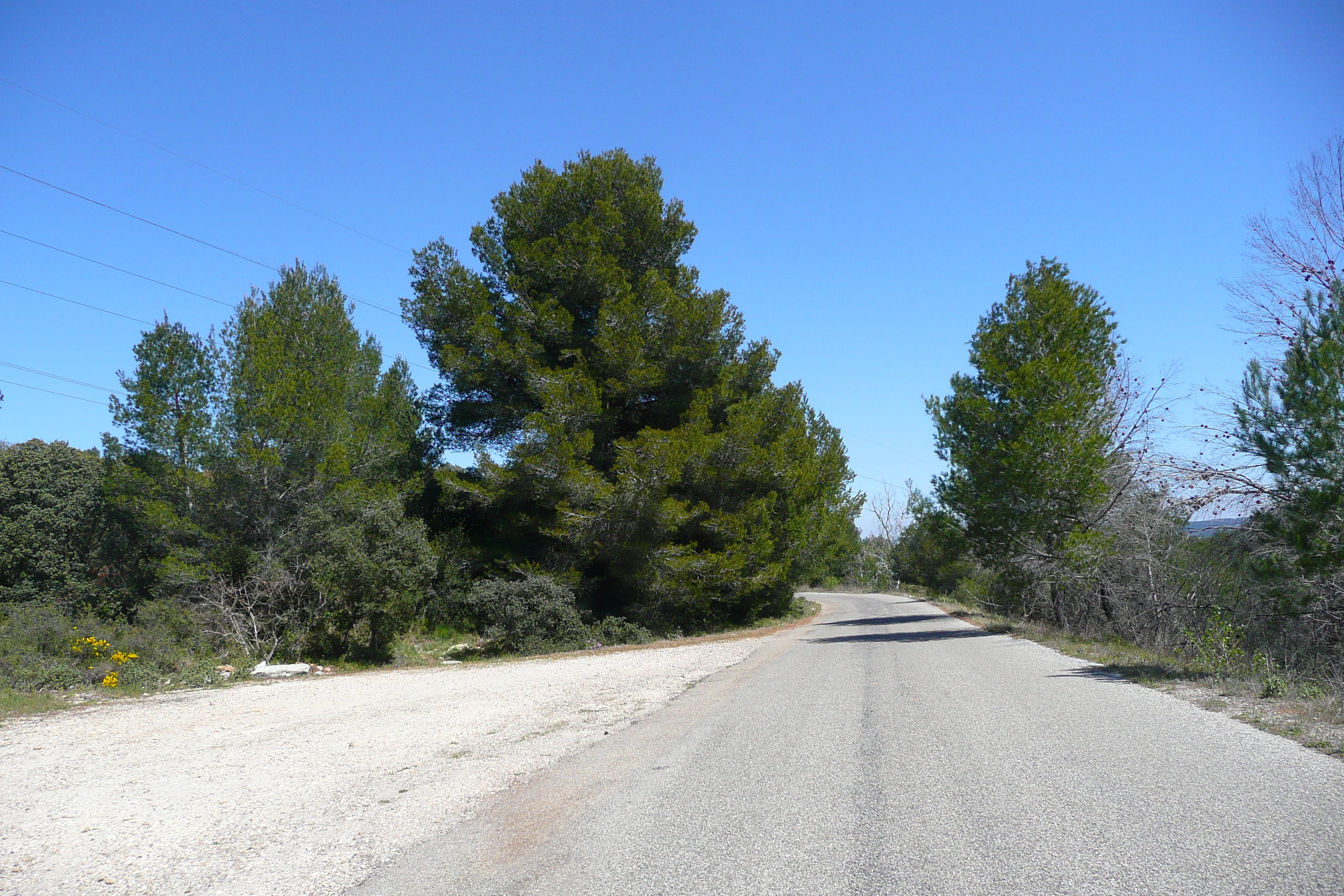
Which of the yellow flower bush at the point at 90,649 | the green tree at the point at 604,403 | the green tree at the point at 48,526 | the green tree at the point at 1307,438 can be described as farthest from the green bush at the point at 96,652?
the green tree at the point at 1307,438

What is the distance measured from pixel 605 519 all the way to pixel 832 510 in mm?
21607

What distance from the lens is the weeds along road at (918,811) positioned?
13.0ft

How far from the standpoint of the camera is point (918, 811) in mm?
5023

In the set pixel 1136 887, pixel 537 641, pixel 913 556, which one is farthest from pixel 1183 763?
pixel 913 556

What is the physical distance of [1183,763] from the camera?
5.90 metres

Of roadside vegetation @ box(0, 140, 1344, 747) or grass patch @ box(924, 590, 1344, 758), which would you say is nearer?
grass patch @ box(924, 590, 1344, 758)

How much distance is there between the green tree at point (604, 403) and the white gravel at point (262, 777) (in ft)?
32.5

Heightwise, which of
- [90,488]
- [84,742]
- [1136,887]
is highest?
[90,488]

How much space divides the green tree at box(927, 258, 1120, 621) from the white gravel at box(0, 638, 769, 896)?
1336 centimetres

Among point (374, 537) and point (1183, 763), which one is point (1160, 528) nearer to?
point (1183, 763)

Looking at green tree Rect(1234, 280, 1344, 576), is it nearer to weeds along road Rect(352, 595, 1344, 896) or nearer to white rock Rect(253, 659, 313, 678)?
weeds along road Rect(352, 595, 1344, 896)

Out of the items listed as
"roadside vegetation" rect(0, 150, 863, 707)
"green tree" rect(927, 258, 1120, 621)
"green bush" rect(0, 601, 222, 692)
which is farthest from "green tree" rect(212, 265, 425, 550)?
"green tree" rect(927, 258, 1120, 621)

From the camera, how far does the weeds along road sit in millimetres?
3959

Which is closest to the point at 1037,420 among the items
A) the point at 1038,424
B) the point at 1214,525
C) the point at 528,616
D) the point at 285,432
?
the point at 1038,424
